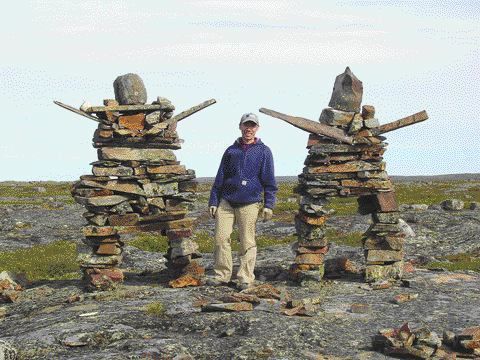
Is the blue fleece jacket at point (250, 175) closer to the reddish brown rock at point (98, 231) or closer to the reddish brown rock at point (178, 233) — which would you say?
the reddish brown rock at point (178, 233)

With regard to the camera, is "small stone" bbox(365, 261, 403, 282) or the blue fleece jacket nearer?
the blue fleece jacket

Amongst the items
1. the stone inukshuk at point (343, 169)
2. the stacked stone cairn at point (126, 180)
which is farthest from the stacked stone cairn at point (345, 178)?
the stacked stone cairn at point (126, 180)

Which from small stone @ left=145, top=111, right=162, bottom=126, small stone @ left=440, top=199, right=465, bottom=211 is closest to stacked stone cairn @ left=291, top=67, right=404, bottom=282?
small stone @ left=145, top=111, right=162, bottom=126

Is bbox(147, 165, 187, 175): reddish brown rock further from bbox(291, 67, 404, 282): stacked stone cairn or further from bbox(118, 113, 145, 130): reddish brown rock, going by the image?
bbox(291, 67, 404, 282): stacked stone cairn

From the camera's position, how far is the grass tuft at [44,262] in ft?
75.6

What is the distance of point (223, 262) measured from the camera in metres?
16.4

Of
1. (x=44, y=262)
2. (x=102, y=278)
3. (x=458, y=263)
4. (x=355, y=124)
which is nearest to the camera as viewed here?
(x=102, y=278)

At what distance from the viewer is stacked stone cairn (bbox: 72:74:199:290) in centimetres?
1725

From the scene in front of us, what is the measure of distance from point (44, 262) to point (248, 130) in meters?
12.3

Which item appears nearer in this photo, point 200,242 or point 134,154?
point 134,154

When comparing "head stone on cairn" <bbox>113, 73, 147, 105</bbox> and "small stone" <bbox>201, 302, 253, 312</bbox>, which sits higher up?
"head stone on cairn" <bbox>113, 73, 147, 105</bbox>

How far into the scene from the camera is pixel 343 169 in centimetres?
1759

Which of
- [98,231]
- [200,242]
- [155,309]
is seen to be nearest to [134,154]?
[98,231]

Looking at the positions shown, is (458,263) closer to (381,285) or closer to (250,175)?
(381,285)
